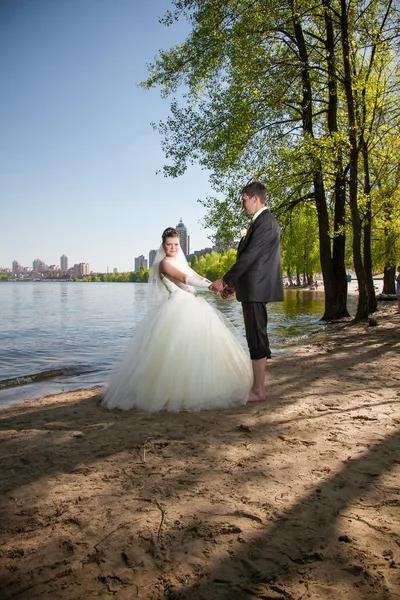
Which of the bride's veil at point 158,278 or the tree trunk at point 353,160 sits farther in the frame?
the tree trunk at point 353,160

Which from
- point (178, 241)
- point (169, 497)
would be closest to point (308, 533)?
point (169, 497)

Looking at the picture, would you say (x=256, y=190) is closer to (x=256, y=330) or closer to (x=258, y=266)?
(x=258, y=266)

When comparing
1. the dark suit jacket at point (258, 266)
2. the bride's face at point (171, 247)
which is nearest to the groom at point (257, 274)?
the dark suit jacket at point (258, 266)

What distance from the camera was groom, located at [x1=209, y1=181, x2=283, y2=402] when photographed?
5.37m

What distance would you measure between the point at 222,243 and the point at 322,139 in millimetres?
6317

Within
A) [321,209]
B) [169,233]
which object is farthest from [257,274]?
[321,209]

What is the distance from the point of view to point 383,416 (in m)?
4.66

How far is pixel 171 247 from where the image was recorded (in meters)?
5.89

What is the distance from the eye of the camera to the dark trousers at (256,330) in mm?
5430

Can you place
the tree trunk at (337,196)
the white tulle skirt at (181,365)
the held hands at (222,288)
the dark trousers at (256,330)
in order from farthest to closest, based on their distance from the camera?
the tree trunk at (337,196) → the held hands at (222,288) → the dark trousers at (256,330) → the white tulle skirt at (181,365)

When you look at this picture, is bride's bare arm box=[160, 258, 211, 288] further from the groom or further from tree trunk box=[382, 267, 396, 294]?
tree trunk box=[382, 267, 396, 294]

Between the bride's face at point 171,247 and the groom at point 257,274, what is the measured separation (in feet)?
2.78

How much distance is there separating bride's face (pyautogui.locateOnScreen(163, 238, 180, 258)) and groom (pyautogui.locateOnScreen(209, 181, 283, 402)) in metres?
0.85

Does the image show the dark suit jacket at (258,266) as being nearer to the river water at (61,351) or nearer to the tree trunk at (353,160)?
the river water at (61,351)
